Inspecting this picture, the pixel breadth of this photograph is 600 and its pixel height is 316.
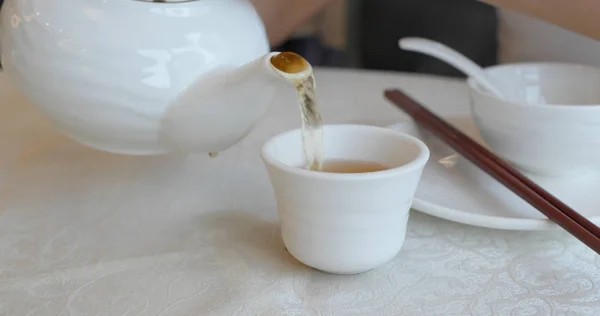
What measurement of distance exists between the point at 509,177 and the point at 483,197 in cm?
4

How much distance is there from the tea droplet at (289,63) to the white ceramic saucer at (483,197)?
14cm

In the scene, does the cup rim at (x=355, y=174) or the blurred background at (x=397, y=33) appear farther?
the blurred background at (x=397, y=33)

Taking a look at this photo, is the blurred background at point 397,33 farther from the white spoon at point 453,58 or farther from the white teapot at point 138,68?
the white teapot at point 138,68

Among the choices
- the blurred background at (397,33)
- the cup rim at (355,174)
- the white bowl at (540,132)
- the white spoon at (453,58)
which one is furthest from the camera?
the blurred background at (397,33)

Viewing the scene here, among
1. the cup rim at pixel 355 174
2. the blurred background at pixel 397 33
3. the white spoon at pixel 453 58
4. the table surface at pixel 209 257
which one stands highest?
the cup rim at pixel 355 174

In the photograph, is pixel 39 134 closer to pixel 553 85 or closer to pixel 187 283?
pixel 187 283

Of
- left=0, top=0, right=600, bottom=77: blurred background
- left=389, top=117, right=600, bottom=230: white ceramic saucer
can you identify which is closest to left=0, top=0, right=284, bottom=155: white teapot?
left=389, top=117, right=600, bottom=230: white ceramic saucer

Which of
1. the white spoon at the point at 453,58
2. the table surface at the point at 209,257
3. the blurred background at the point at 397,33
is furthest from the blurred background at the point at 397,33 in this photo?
the table surface at the point at 209,257

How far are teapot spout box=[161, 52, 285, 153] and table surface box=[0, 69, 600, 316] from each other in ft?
0.24

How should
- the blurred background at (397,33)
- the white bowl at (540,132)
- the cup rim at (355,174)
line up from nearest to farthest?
1. the cup rim at (355,174)
2. the white bowl at (540,132)
3. the blurred background at (397,33)

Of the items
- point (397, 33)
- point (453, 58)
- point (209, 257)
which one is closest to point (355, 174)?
point (209, 257)

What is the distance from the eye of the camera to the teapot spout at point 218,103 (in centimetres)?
48

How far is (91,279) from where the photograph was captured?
1.45 feet

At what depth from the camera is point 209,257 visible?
0.47 m
